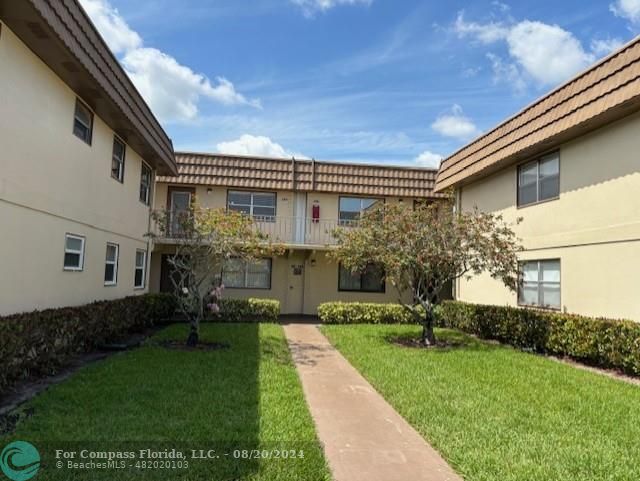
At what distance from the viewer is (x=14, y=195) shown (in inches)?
270

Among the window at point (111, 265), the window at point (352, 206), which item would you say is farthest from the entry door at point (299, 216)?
the window at point (111, 265)

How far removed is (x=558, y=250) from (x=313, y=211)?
30.8 feet

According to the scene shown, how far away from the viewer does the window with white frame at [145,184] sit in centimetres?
Answer: 1380

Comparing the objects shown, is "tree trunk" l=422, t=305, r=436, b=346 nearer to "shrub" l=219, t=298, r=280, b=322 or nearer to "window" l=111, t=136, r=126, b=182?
"shrub" l=219, t=298, r=280, b=322

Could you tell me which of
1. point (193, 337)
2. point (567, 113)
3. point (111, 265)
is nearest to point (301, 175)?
point (111, 265)

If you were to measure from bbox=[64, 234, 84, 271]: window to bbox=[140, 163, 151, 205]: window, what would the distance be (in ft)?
14.8

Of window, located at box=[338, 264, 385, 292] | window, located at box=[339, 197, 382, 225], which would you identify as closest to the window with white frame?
window, located at box=[339, 197, 382, 225]

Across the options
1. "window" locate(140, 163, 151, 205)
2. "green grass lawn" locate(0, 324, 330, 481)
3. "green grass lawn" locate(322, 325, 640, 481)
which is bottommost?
"green grass lawn" locate(0, 324, 330, 481)

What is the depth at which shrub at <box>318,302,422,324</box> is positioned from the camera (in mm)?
14836

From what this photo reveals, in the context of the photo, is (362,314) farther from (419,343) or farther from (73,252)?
(73,252)

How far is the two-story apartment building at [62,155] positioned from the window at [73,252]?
0.07ft

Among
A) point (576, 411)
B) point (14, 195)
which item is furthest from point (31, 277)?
point (576, 411)

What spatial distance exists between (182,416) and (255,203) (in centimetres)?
1310

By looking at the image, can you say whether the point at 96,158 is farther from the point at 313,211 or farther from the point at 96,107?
the point at 313,211
